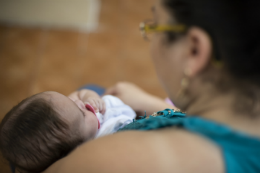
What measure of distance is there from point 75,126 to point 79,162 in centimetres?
29


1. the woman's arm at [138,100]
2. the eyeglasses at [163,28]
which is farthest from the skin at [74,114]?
the eyeglasses at [163,28]

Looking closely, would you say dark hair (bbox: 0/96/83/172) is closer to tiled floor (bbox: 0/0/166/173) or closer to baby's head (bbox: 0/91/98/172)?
baby's head (bbox: 0/91/98/172)

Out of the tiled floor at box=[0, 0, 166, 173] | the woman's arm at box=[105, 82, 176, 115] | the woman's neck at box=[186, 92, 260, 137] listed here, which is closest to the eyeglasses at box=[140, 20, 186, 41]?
the woman's neck at box=[186, 92, 260, 137]

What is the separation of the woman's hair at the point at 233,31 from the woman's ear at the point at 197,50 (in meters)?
0.01

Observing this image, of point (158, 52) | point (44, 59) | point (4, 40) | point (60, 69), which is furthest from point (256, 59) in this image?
point (4, 40)

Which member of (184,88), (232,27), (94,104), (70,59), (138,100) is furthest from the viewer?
(70,59)

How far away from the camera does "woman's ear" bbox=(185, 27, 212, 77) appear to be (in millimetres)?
456

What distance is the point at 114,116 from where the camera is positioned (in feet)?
Result: 3.33

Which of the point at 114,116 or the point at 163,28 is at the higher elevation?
the point at 163,28

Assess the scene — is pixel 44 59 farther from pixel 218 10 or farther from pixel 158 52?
pixel 218 10

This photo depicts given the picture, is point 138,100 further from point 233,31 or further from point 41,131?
point 233,31

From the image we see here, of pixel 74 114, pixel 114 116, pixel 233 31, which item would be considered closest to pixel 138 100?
pixel 114 116

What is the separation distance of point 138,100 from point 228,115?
67cm

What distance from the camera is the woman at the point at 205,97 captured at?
0.43 meters
